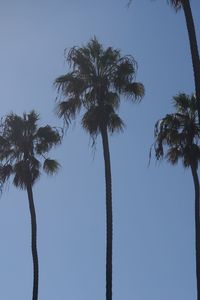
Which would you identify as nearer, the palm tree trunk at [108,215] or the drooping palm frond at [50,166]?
the palm tree trunk at [108,215]

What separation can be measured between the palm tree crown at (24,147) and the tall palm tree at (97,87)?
4.70 metres

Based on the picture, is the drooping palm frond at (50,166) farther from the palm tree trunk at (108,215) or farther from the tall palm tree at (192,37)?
the tall palm tree at (192,37)

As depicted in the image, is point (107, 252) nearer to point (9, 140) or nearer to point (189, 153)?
point (189, 153)

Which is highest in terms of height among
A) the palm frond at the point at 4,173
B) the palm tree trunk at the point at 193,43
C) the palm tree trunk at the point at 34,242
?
the palm tree trunk at the point at 193,43

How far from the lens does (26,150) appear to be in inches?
1396

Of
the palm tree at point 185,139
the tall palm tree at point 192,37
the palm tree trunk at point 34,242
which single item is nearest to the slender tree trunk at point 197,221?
the palm tree at point 185,139

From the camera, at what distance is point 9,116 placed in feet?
120

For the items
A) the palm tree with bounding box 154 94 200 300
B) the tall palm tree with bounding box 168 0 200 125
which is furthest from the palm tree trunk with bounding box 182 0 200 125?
the palm tree with bounding box 154 94 200 300

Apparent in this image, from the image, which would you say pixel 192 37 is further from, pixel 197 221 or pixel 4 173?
pixel 4 173

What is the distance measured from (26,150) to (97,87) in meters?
6.36

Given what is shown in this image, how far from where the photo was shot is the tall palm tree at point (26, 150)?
3484 cm

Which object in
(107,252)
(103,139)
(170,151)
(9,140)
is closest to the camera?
(107,252)

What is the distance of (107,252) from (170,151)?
754 cm

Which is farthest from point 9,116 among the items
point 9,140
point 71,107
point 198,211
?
point 198,211
